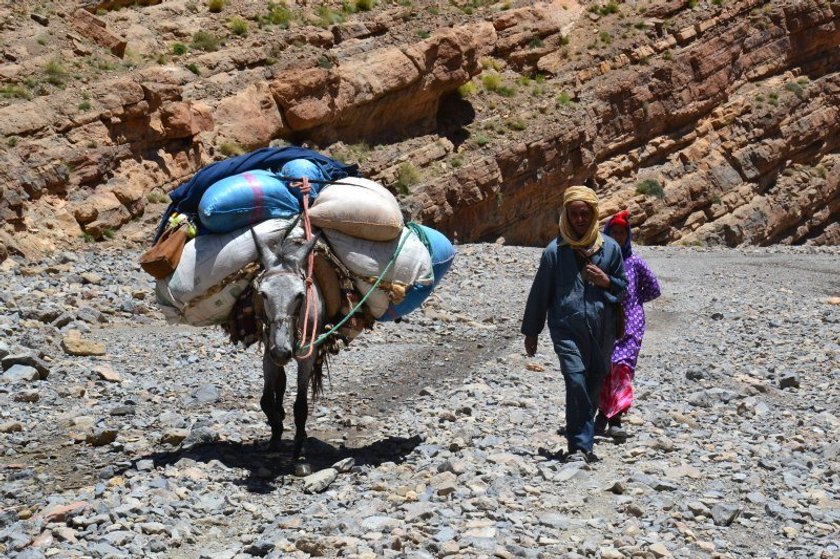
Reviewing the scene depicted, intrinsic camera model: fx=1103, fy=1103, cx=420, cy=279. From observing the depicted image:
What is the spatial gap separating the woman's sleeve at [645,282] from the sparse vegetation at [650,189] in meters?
27.5

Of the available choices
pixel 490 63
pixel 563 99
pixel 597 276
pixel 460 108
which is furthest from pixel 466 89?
pixel 597 276

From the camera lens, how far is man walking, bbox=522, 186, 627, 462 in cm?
813

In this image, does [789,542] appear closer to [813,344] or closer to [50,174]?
[813,344]

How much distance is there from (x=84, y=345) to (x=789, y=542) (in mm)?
8716

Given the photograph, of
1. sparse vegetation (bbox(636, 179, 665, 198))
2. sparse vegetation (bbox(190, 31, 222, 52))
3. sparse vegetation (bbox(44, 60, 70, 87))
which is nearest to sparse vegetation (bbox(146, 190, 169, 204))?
sparse vegetation (bbox(44, 60, 70, 87))

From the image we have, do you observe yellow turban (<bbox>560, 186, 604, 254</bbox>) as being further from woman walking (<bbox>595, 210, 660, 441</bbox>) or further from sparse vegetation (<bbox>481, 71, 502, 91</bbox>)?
sparse vegetation (<bbox>481, 71, 502, 91</bbox>)

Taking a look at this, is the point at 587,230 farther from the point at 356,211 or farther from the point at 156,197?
the point at 156,197

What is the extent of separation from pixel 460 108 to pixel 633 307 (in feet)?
79.9

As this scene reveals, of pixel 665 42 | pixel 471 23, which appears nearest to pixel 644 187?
pixel 665 42

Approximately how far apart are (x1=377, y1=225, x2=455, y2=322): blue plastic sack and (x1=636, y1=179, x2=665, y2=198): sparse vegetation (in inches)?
1102

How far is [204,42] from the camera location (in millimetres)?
26844

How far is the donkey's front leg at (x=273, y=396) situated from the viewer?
863 cm

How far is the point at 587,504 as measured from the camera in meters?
7.16

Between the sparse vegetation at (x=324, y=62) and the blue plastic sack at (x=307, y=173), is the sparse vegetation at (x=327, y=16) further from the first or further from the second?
A: the blue plastic sack at (x=307, y=173)
